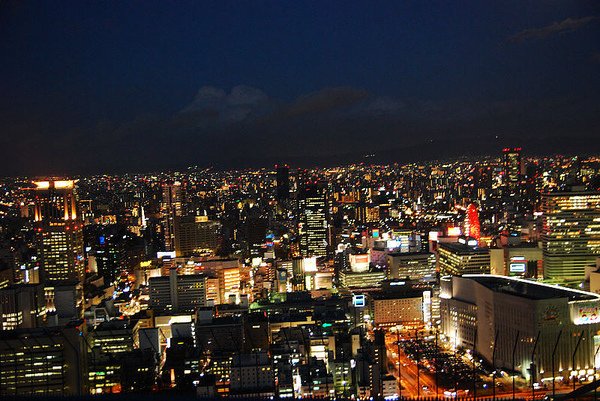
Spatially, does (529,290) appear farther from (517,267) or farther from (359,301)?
(517,267)

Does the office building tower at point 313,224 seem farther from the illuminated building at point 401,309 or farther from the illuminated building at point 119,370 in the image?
the illuminated building at point 119,370

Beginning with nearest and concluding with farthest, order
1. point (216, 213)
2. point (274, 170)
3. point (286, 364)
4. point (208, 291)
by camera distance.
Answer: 1. point (286, 364)
2. point (208, 291)
3. point (216, 213)
4. point (274, 170)

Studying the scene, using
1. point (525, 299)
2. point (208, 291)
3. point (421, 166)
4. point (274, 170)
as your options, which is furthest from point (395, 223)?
point (525, 299)

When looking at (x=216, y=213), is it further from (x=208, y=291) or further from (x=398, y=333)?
(x=398, y=333)

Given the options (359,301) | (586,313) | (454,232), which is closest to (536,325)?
(586,313)

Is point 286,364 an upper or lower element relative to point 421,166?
lower

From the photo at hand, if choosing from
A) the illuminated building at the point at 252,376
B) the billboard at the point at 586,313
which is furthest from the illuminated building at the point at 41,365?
the billboard at the point at 586,313

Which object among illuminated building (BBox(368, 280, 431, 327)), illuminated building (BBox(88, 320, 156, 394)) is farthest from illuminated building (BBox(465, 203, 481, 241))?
illuminated building (BBox(88, 320, 156, 394))
